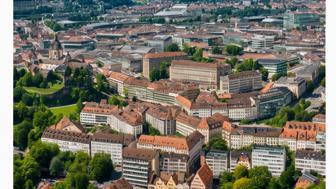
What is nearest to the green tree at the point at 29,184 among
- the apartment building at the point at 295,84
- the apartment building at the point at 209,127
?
the apartment building at the point at 209,127

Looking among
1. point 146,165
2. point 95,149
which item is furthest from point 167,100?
point 146,165

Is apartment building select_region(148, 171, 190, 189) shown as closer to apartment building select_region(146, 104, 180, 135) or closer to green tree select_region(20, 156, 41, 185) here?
green tree select_region(20, 156, 41, 185)

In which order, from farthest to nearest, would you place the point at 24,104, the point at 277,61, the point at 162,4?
the point at 162,4 < the point at 277,61 < the point at 24,104

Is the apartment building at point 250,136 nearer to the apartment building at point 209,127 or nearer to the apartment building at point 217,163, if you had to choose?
the apartment building at point 209,127

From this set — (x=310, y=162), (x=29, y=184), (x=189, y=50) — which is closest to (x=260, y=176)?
(x=310, y=162)

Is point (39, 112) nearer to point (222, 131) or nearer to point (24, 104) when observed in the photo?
point (24, 104)

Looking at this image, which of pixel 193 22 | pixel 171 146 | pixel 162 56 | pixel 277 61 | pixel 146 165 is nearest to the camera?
pixel 146 165
